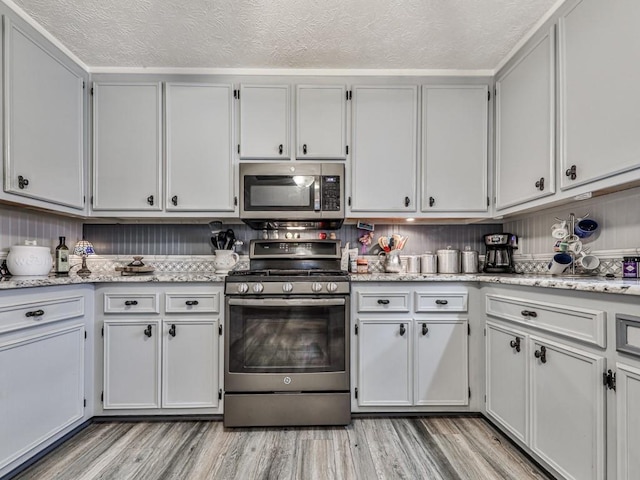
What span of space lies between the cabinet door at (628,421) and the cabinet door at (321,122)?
188 cm

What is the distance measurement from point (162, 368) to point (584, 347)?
2225 millimetres

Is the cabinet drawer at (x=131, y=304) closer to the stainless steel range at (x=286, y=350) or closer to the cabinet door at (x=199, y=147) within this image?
the stainless steel range at (x=286, y=350)

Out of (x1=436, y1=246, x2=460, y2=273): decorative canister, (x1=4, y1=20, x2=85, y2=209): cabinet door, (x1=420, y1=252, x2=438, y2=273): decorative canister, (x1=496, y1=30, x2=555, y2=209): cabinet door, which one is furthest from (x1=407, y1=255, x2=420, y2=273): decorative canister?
(x1=4, y1=20, x2=85, y2=209): cabinet door

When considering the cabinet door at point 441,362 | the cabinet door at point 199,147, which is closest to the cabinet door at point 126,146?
the cabinet door at point 199,147

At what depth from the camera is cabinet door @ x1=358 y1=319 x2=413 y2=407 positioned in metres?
2.17

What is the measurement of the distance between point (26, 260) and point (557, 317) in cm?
282

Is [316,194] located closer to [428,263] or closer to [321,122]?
[321,122]

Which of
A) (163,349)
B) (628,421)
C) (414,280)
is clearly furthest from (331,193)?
(628,421)

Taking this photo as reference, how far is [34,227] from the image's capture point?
226 cm

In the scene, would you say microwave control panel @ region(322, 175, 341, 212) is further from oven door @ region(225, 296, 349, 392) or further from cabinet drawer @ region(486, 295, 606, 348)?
cabinet drawer @ region(486, 295, 606, 348)

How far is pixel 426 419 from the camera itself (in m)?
2.19

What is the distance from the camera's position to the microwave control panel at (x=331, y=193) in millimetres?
2365

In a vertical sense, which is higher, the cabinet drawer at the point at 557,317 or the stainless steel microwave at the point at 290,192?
the stainless steel microwave at the point at 290,192

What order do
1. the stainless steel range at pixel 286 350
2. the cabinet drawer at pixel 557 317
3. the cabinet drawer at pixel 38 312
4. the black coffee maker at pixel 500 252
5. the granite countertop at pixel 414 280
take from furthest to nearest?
1. the black coffee maker at pixel 500 252
2. the stainless steel range at pixel 286 350
3. the cabinet drawer at pixel 38 312
4. the granite countertop at pixel 414 280
5. the cabinet drawer at pixel 557 317
